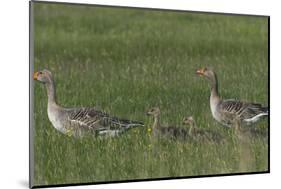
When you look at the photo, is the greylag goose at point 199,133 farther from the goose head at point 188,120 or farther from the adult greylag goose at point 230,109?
the adult greylag goose at point 230,109

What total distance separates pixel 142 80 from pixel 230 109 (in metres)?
1.12

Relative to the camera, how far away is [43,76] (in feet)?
24.3

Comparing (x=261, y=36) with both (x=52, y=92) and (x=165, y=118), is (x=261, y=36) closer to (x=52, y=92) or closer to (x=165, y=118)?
(x=165, y=118)

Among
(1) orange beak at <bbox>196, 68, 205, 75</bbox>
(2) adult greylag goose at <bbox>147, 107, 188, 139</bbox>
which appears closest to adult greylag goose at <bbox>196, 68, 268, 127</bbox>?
(1) orange beak at <bbox>196, 68, 205, 75</bbox>

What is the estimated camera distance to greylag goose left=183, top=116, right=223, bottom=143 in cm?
802

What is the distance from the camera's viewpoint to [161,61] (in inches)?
313

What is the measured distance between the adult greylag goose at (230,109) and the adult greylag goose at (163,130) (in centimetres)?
45

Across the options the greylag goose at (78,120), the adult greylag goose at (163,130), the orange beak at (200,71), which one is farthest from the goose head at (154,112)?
the orange beak at (200,71)

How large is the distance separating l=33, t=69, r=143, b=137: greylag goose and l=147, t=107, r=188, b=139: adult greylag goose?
6.5 inches

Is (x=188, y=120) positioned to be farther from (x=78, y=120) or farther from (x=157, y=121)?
(x=78, y=120)

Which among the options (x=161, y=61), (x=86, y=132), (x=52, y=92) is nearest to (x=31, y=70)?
(x=52, y=92)

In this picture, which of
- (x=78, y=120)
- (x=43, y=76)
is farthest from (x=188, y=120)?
(x=43, y=76)

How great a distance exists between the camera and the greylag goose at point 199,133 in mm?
8023

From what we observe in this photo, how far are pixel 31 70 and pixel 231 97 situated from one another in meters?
2.32
